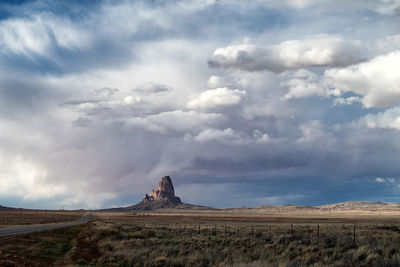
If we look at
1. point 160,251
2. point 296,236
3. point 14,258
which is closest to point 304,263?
point 160,251

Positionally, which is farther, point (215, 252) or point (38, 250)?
point (38, 250)

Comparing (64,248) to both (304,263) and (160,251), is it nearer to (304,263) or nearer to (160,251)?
(160,251)

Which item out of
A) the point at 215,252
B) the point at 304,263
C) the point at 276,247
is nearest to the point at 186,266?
the point at 215,252

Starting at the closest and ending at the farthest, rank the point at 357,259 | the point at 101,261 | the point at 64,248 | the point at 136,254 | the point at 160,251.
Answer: the point at 357,259, the point at 101,261, the point at 136,254, the point at 160,251, the point at 64,248

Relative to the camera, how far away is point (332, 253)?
21984mm

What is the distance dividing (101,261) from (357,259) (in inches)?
582

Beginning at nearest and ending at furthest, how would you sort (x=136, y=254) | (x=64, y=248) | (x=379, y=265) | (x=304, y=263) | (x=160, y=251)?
(x=379, y=265) → (x=304, y=263) → (x=136, y=254) → (x=160, y=251) → (x=64, y=248)

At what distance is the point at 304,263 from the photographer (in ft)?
60.3

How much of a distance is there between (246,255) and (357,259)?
6.33 meters

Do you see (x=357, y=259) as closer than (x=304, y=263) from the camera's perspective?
No

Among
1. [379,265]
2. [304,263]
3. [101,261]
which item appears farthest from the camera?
[101,261]

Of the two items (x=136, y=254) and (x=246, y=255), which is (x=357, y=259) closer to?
(x=246, y=255)

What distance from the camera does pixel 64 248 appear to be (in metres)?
29.8

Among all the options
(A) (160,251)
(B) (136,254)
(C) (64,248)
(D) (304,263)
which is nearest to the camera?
(D) (304,263)
